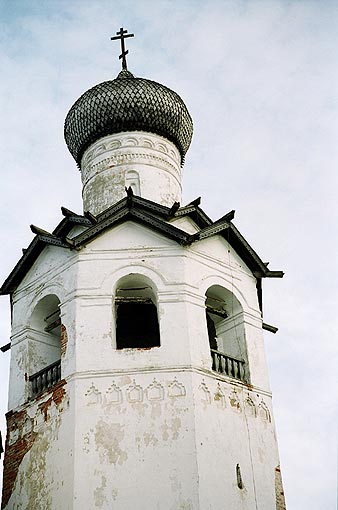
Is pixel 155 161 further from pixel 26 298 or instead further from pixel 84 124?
pixel 26 298

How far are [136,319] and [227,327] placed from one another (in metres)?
1.54

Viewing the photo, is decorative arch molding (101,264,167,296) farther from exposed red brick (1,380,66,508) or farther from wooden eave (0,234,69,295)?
exposed red brick (1,380,66,508)

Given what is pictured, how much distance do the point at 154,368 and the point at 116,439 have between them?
114cm

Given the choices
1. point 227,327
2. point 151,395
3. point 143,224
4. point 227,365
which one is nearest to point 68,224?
point 143,224

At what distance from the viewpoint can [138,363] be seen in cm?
1130

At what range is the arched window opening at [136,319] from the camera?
12.7 m

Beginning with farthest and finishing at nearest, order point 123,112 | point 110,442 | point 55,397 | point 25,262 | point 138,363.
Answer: point 123,112, point 25,262, point 55,397, point 138,363, point 110,442

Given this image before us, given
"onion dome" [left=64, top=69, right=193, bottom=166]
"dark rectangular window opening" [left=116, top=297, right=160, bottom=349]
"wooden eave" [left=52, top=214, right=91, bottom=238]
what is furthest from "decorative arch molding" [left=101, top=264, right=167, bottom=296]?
"onion dome" [left=64, top=69, right=193, bottom=166]

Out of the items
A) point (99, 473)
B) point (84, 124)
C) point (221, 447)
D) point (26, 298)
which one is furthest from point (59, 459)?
point (84, 124)

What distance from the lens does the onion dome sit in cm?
1490

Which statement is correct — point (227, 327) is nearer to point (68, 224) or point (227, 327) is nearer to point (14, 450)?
point (68, 224)

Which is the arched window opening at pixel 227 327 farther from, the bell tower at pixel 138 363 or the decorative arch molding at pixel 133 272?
the decorative arch molding at pixel 133 272

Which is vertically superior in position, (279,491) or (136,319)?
(136,319)

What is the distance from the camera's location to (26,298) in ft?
42.8
